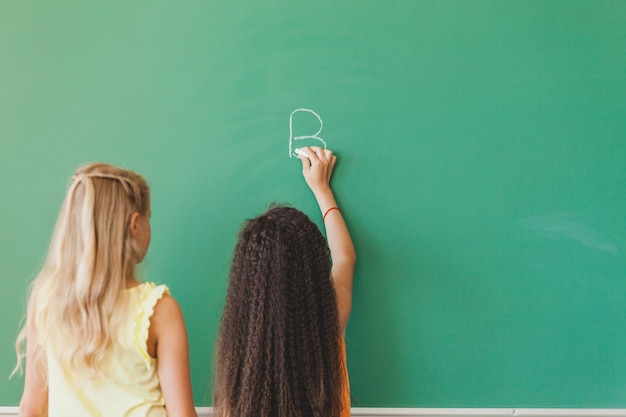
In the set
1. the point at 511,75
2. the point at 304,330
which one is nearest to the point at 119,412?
the point at 304,330

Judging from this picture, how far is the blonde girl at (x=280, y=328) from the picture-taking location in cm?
97

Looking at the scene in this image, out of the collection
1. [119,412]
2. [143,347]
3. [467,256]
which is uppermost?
[467,256]

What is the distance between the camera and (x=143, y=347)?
960mm

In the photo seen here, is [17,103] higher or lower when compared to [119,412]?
higher

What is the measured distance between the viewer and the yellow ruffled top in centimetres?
97

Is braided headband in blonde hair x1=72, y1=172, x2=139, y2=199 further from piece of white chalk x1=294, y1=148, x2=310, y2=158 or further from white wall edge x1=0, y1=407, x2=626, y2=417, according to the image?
white wall edge x1=0, y1=407, x2=626, y2=417

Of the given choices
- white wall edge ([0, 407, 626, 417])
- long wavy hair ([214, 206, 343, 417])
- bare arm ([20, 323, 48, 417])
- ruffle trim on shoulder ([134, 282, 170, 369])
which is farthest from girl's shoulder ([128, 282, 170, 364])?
white wall edge ([0, 407, 626, 417])

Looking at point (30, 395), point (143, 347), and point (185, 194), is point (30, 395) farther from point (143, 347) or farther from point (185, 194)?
point (185, 194)

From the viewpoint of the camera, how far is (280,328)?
0.97 m

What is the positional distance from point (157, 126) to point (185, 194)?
185 mm

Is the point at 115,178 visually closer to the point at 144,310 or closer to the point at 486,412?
the point at 144,310

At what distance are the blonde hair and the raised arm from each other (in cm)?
44

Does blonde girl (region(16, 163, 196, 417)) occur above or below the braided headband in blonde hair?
below

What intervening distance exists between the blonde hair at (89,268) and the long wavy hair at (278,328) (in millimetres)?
223
